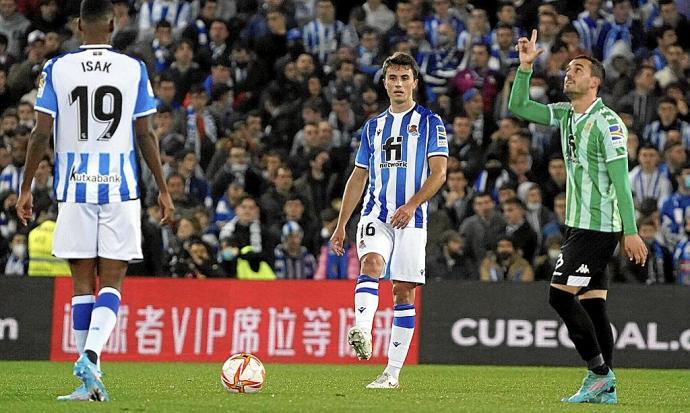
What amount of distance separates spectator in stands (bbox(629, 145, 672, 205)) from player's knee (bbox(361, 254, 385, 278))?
776cm

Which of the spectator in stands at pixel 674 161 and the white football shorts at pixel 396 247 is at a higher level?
the spectator in stands at pixel 674 161

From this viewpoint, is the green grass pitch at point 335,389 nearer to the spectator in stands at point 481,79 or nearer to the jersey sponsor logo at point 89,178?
the jersey sponsor logo at point 89,178

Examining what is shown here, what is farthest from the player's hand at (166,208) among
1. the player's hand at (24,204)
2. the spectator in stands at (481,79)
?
the spectator in stands at (481,79)

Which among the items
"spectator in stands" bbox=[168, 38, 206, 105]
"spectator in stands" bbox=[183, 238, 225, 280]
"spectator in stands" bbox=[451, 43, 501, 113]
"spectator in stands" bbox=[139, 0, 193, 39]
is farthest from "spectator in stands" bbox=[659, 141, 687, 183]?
"spectator in stands" bbox=[139, 0, 193, 39]

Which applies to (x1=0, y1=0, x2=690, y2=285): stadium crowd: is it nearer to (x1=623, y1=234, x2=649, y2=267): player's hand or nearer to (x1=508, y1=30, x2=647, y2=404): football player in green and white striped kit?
(x1=508, y1=30, x2=647, y2=404): football player in green and white striped kit

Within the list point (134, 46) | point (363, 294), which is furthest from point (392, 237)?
point (134, 46)

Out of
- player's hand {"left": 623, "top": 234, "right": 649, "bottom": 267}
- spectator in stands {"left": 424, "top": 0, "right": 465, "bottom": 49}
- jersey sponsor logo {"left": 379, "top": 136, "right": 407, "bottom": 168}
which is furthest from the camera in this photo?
spectator in stands {"left": 424, "top": 0, "right": 465, "bottom": 49}

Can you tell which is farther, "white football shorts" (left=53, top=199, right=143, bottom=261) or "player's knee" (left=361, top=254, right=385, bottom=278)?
"player's knee" (left=361, top=254, right=385, bottom=278)

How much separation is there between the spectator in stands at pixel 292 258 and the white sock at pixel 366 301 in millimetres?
6717

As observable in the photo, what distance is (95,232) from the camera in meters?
8.37

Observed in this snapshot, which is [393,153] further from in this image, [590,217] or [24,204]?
[24,204]

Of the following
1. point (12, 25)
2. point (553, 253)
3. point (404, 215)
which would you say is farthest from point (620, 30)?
point (404, 215)

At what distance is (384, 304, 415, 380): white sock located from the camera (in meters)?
9.99

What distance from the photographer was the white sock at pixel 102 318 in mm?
8156
